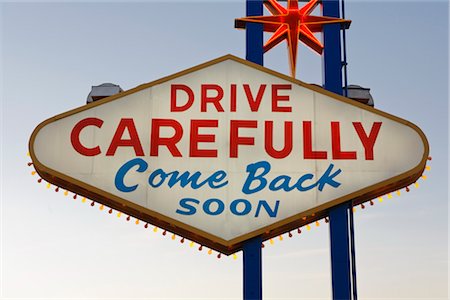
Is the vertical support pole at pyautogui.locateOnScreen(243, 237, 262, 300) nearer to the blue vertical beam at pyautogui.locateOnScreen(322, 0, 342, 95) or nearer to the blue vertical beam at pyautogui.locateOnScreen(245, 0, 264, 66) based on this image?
the blue vertical beam at pyautogui.locateOnScreen(322, 0, 342, 95)

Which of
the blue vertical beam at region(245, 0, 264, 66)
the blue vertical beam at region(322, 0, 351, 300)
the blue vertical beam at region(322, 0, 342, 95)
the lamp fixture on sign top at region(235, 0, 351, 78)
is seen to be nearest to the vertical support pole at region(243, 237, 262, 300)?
the blue vertical beam at region(322, 0, 351, 300)

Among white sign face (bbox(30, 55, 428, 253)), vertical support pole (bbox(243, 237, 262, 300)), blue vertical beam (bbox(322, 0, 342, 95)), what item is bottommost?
vertical support pole (bbox(243, 237, 262, 300))

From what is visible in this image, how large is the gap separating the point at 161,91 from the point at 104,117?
1.09 metres

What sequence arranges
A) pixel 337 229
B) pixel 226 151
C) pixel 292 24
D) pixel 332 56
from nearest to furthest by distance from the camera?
1. pixel 337 229
2. pixel 226 151
3. pixel 332 56
4. pixel 292 24

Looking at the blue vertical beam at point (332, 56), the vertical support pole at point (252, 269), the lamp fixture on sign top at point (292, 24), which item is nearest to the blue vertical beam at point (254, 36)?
the lamp fixture on sign top at point (292, 24)

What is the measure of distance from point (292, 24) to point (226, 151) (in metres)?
2.97

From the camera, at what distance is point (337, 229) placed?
12758 millimetres

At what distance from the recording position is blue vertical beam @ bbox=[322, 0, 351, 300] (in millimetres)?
12477

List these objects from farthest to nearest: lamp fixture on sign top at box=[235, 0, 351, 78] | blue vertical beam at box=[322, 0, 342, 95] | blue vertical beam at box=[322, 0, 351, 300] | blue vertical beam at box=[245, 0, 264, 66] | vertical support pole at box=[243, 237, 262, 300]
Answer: lamp fixture on sign top at box=[235, 0, 351, 78] < blue vertical beam at box=[245, 0, 264, 66] < blue vertical beam at box=[322, 0, 342, 95] < blue vertical beam at box=[322, 0, 351, 300] < vertical support pole at box=[243, 237, 262, 300]

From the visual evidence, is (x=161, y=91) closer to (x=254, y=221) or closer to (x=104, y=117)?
(x=104, y=117)

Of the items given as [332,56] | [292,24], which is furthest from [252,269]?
→ [292,24]

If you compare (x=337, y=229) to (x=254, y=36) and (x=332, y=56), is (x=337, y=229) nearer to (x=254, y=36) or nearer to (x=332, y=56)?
(x=332, y=56)

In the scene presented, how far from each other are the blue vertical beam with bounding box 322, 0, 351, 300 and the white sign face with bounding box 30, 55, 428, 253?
1.00ft

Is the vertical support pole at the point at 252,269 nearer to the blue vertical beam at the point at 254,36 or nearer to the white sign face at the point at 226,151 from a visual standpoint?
the white sign face at the point at 226,151
